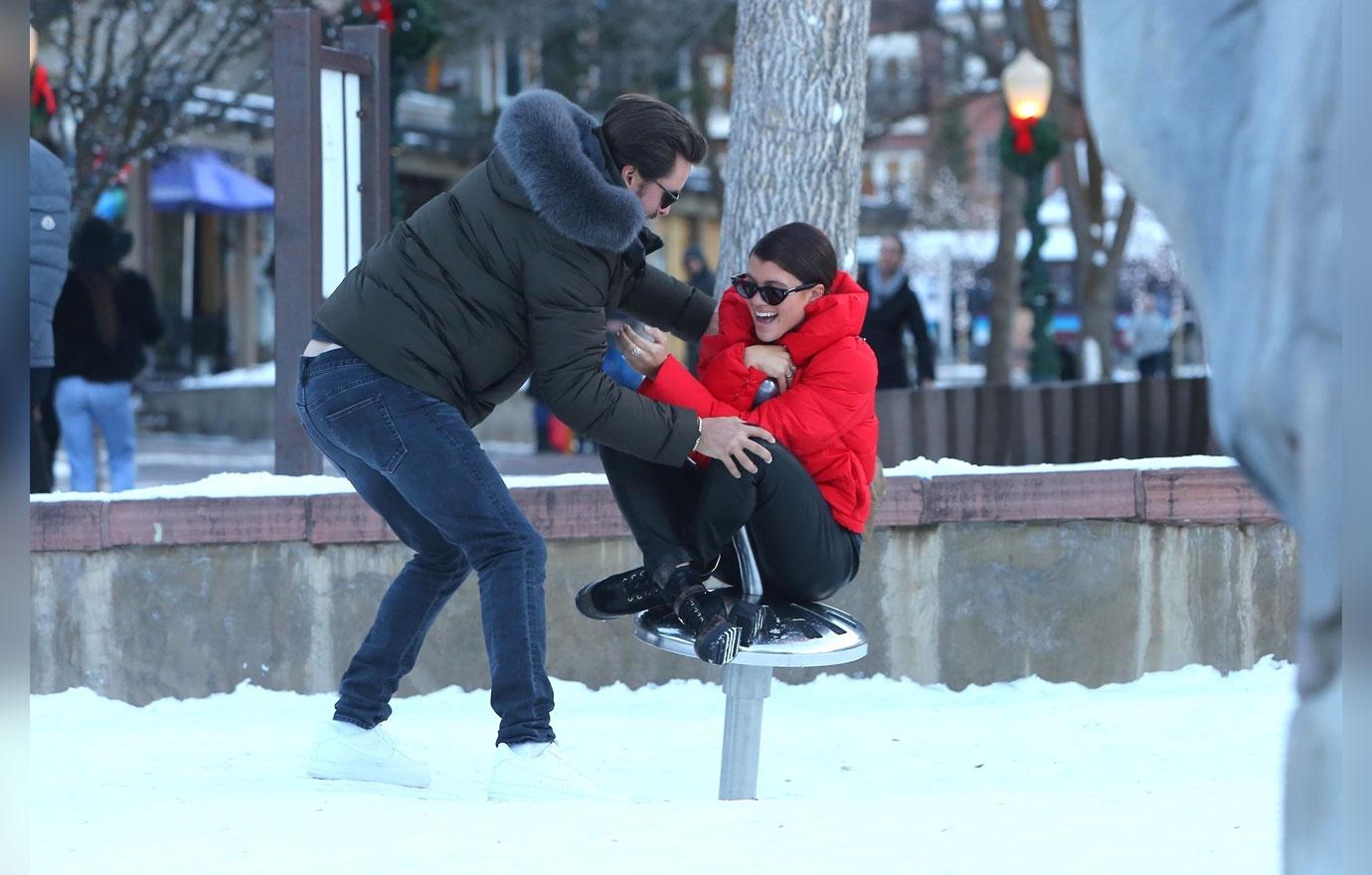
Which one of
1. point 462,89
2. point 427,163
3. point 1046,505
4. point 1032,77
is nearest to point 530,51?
point 427,163

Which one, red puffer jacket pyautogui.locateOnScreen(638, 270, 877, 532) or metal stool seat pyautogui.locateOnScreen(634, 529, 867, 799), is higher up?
red puffer jacket pyautogui.locateOnScreen(638, 270, 877, 532)

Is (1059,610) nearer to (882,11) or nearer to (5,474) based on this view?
(5,474)

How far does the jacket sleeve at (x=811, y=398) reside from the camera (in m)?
3.92

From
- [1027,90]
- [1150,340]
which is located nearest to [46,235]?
[1027,90]

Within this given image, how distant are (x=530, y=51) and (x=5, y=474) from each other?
75.0ft

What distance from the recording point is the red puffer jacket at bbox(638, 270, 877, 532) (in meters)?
3.93

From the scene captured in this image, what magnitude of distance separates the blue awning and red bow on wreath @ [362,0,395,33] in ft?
38.3

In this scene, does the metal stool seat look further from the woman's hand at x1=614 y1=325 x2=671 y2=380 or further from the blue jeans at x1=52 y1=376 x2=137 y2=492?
the blue jeans at x1=52 y1=376 x2=137 y2=492

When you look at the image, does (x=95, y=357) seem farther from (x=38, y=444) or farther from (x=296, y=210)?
(x=296, y=210)

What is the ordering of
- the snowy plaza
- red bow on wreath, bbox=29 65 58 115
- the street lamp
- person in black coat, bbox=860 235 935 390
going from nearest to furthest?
the snowy plaza < red bow on wreath, bbox=29 65 58 115 < person in black coat, bbox=860 235 935 390 < the street lamp

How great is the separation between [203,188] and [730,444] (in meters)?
18.8

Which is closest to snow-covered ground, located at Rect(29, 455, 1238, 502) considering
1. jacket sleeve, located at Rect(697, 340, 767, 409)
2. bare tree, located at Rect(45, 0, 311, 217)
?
jacket sleeve, located at Rect(697, 340, 767, 409)

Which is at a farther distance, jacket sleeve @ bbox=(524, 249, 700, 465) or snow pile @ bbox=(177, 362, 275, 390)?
snow pile @ bbox=(177, 362, 275, 390)

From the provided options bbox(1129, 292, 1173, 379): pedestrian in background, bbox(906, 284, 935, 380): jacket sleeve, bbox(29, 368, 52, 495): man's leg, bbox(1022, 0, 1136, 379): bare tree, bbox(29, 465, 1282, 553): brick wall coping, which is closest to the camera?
bbox(29, 465, 1282, 553): brick wall coping
